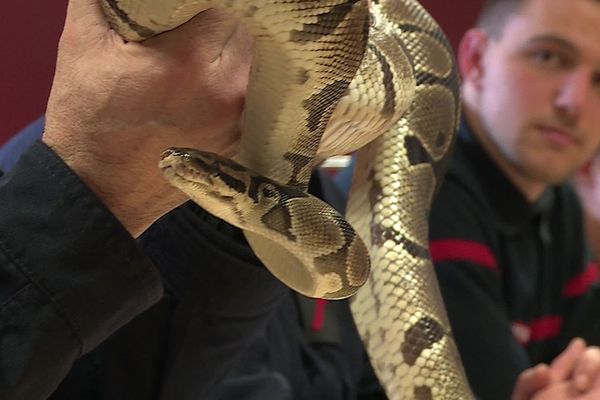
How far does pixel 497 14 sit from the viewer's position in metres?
1.83

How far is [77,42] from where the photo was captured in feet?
2.08

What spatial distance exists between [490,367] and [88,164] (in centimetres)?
101

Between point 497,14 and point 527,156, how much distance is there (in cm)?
→ 34

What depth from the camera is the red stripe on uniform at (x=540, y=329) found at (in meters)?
1.71

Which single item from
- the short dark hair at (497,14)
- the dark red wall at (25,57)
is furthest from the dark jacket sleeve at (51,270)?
the short dark hair at (497,14)

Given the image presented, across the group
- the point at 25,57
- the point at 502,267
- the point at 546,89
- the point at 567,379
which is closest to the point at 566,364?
the point at 567,379

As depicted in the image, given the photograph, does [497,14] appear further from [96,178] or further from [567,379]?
[96,178]

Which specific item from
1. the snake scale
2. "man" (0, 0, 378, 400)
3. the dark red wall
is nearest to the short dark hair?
the snake scale

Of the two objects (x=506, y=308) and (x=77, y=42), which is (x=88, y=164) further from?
(x=506, y=308)

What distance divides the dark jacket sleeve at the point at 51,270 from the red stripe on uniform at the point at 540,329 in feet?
4.01

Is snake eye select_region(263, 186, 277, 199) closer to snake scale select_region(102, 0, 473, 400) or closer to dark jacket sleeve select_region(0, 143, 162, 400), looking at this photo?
snake scale select_region(102, 0, 473, 400)

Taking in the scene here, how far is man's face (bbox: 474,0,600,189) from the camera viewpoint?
1.71 m

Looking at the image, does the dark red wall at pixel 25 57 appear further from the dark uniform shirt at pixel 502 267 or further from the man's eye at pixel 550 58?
the man's eye at pixel 550 58

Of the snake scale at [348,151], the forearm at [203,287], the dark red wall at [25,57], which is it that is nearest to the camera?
the snake scale at [348,151]
